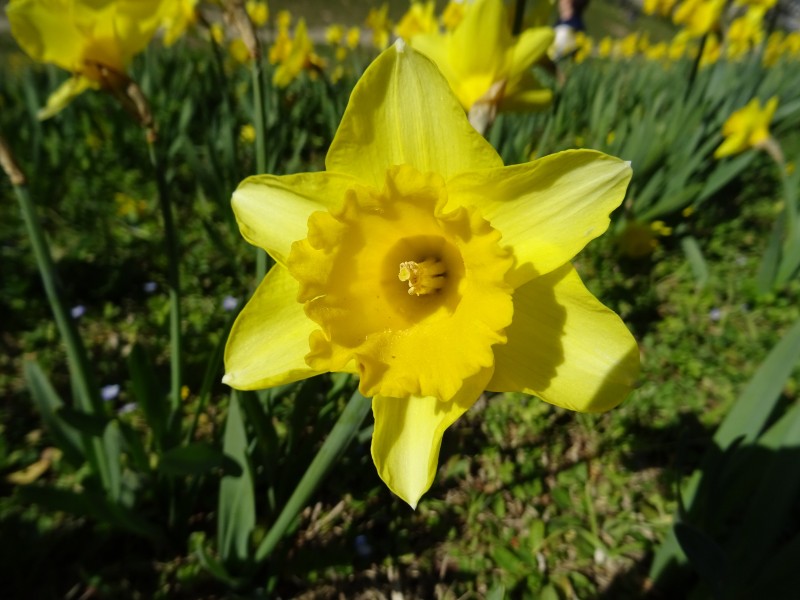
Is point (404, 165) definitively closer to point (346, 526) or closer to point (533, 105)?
point (533, 105)

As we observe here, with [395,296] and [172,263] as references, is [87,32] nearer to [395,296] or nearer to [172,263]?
[172,263]

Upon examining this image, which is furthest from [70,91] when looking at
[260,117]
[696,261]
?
[696,261]

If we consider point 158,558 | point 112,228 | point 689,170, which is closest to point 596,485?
point 158,558

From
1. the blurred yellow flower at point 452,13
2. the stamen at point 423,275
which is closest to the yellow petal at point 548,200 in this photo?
the stamen at point 423,275

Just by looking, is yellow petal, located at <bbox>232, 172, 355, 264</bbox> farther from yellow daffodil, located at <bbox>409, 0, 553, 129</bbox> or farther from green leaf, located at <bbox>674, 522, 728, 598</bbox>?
green leaf, located at <bbox>674, 522, 728, 598</bbox>

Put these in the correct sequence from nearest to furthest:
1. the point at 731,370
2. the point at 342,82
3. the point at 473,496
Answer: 1. the point at 473,496
2. the point at 731,370
3. the point at 342,82

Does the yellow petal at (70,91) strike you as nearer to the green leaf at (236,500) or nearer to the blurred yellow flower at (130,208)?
the green leaf at (236,500)
